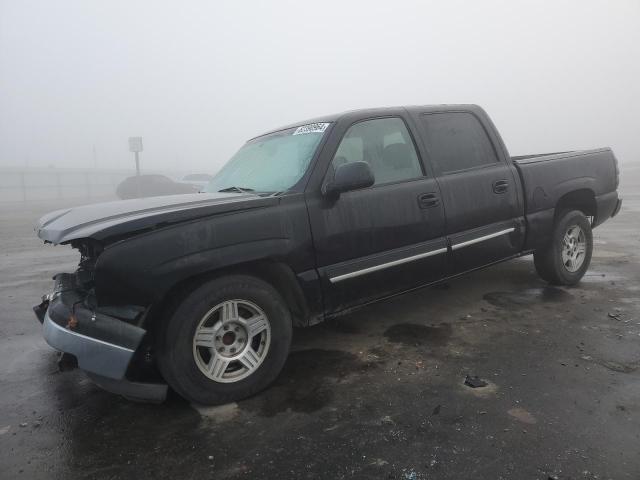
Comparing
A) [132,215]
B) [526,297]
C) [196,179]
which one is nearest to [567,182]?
[526,297]

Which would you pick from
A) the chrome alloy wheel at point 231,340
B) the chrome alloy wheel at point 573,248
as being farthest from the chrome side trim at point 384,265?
the chrome alloy wheel at point 573,248

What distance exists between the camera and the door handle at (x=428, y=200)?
352cm

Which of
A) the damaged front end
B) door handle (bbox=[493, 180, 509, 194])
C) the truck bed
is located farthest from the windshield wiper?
the truck bed

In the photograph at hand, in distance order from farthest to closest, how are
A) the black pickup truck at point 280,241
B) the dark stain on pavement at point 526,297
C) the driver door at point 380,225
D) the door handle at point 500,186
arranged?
1. the dark stain on pavement at point 526,297
2. the door handle at point 500,186
3. the driver door at point 380,225
4. the black pickup truck at point 280,241

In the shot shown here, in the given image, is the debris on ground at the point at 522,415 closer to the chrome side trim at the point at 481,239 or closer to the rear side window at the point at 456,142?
the chrome side trim at the point at 481,239

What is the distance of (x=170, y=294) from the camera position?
8.63 feet

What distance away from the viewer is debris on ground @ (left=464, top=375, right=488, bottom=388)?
9.30 ft

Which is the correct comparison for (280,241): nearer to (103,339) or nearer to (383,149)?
(103,339)

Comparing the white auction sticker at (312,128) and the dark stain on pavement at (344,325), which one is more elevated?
the white auction sticker at (312,128)

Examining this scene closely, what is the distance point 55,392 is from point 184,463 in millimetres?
1405

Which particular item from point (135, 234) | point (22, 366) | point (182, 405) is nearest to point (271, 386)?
point (182, 405)

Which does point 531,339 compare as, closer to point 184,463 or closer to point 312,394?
point 312,394

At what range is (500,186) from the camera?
405cm

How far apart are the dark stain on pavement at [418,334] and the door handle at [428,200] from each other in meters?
1.07
